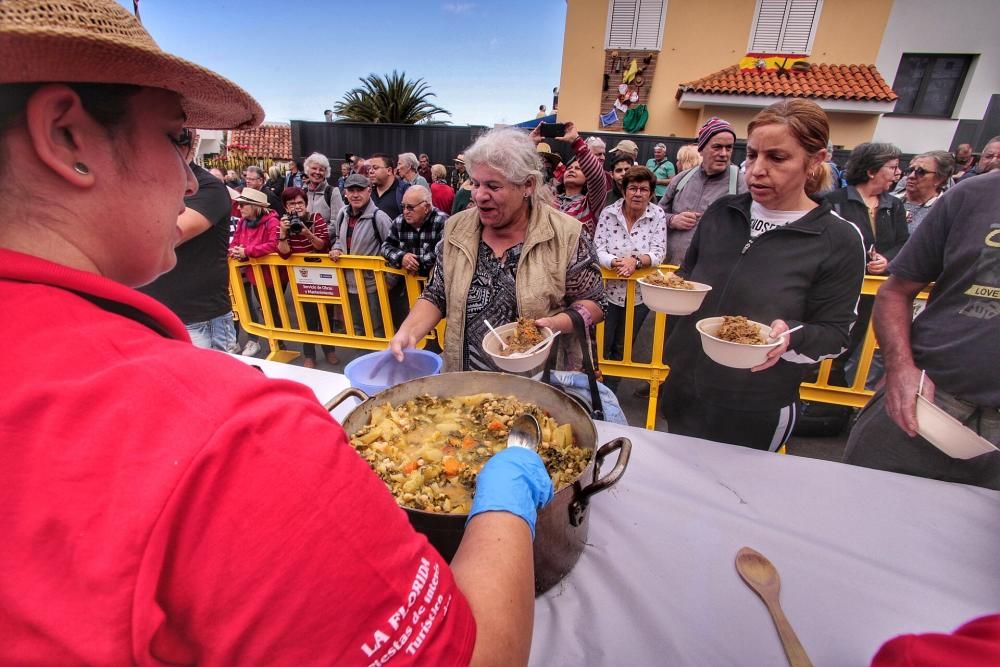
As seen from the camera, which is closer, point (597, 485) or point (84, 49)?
point (84, 49)

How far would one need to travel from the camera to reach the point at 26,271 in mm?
589

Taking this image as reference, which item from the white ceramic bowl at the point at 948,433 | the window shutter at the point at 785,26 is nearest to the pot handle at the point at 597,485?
the white ceramic bowl at the point at 948,433

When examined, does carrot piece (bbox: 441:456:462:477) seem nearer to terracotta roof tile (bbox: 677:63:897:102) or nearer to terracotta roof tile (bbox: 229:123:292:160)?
terracotta roof tile (bbox: 677:63:897:102)

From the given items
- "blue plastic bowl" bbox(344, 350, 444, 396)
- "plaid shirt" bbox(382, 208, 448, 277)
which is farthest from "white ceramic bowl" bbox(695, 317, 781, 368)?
"plaid shirt" bbox(382, 208, 448, 277)

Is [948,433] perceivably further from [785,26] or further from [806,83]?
[785,26]

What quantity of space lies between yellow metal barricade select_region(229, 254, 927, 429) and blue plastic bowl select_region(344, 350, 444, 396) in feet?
7.82

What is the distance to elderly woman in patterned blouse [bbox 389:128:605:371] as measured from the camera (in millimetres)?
2424

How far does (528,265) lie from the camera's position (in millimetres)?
2496

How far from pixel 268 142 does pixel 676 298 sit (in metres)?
28.7

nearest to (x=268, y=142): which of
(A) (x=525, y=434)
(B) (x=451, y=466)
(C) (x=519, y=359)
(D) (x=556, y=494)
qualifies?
(C) (x=519, y=359)

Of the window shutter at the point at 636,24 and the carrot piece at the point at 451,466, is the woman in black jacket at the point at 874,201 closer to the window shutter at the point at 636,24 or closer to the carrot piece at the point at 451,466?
the carrot piece at the point at 451,466

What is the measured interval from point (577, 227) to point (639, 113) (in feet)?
47.6

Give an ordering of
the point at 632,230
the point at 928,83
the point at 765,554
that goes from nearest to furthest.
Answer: the point at 765,554, the point at 632,230, the point at 928,83

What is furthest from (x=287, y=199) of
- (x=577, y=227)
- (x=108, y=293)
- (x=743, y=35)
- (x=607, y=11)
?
(x=743, y=35)
